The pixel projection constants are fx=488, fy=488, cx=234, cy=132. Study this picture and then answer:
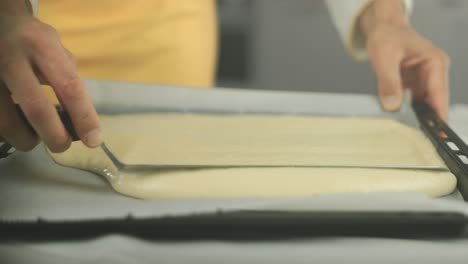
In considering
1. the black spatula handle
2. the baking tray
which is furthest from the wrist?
the black spatula handle

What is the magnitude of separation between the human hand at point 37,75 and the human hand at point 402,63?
320 millimetres

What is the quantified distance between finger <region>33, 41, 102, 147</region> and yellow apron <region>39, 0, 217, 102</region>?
0.22 metres

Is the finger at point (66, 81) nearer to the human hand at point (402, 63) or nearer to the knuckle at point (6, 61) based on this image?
the knuckle at point (6, 61)

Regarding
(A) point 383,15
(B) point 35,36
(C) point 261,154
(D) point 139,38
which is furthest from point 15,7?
(A) point 383,15

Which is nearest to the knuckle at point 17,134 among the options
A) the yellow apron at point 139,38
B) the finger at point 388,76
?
the yellow apron at point 139,38

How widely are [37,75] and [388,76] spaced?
0.36 meters

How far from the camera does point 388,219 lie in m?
0.25

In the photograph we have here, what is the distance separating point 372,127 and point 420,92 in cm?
11

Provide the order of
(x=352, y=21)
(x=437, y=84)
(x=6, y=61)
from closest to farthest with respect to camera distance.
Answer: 1. (x=6, y=61)
2. (x=437, y=84)
3. (x=352, y=21)

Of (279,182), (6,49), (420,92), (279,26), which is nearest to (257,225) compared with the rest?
(279,182)

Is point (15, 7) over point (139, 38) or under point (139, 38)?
over

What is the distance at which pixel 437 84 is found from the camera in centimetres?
48

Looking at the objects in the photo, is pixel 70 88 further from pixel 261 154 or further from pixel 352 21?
pixel 352 21

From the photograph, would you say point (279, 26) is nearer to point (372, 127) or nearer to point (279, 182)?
point (372, 127)
